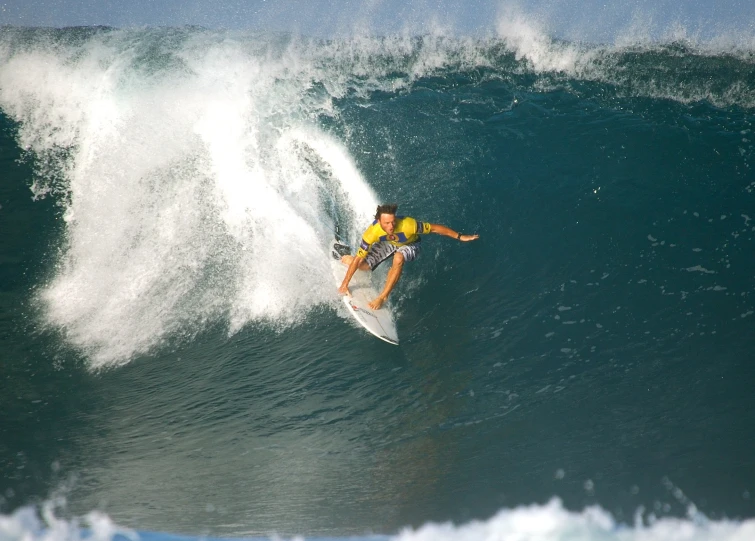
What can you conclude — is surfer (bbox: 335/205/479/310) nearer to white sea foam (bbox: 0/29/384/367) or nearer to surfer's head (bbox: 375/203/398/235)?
surfer's head (bbox: 375/203/398/235)

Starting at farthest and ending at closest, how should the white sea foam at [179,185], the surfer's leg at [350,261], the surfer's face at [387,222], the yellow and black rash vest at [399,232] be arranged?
the white sea foam at [179,185] → the surfer's leg at [350,261] → the yellow and black rash vest at [399,232] → the surfer's face at [387,222]

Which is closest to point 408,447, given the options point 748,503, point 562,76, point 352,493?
point 352,493

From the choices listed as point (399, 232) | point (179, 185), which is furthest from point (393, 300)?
point (179, 185)

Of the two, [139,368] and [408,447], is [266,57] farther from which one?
[408,447]

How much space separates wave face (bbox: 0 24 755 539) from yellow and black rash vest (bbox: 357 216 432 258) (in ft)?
2.56

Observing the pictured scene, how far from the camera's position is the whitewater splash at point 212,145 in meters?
7.76

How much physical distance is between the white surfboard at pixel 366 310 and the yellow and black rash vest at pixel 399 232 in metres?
0.57

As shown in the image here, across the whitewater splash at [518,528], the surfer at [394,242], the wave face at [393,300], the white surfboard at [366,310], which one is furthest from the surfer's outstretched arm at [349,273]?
the whitewater splash at [518,528]

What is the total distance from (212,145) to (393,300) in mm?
3684

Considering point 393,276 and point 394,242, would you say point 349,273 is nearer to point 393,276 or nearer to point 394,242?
point 393,276

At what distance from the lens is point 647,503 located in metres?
7.89

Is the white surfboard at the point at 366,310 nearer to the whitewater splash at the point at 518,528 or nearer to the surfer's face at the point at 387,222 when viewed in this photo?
the surfer's face at the point at 387,222

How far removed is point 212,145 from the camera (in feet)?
28.6

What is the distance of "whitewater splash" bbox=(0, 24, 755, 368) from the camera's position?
7762 millimetres
